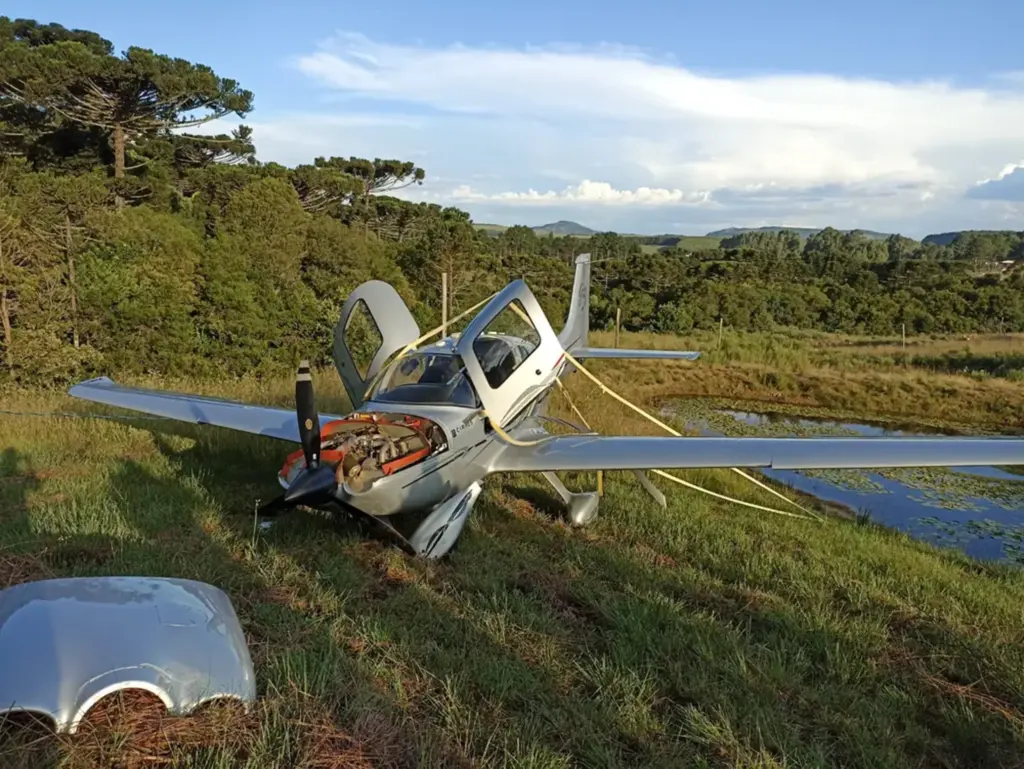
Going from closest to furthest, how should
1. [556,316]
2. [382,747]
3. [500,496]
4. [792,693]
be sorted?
1. [382,747]
2. [792,693]
3. [500,496]
4. [556,316]

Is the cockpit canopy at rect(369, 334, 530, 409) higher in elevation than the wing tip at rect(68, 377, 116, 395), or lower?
higher

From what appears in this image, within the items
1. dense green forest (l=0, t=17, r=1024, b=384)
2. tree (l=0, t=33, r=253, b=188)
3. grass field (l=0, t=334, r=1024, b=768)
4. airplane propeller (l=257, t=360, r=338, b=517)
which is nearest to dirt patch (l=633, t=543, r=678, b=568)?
grass field (l=0, t=334, r=1024, b=768)

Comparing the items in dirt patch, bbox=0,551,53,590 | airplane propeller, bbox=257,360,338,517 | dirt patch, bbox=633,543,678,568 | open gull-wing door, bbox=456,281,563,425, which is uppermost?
open gull-wing door, bbox=456,281,563,425

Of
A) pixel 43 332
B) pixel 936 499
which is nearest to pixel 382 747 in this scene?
pixel 936 499

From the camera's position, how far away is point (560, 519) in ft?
22.6

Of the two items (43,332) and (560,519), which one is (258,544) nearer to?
(560,519)

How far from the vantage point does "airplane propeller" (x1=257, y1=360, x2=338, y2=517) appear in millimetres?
4812

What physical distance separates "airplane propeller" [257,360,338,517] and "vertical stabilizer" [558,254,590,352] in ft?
22.0

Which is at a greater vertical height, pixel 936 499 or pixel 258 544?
pixel 258 544

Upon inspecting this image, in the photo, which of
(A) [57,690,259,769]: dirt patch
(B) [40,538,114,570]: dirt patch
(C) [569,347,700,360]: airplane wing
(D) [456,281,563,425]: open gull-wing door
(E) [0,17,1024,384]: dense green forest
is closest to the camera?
(A) [57,690,259,769]: dirt patch

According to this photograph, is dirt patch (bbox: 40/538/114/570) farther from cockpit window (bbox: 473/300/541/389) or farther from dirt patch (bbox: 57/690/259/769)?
cockpit window (bbox: 473/300/541/389)

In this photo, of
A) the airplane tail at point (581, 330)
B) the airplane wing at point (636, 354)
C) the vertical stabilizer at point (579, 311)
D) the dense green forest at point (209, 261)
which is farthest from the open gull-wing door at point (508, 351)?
the dense green forest at point (209, 261)

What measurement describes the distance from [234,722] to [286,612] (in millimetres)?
1553

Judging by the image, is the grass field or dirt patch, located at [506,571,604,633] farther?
dirt patch, located at [506,571,604,633]
